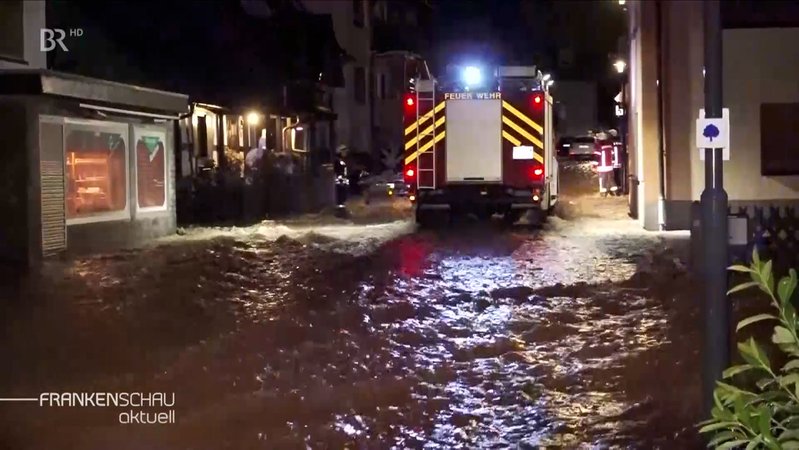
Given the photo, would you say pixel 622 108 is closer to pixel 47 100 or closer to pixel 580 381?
pixel 47 100

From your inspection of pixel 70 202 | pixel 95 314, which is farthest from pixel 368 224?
pixel 95 314

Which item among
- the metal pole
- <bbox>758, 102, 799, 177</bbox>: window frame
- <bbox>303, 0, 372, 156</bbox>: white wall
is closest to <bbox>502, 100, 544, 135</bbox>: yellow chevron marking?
<bbox>758, 102, 799, 177</bbox>: window frame

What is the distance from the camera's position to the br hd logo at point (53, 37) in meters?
18.0

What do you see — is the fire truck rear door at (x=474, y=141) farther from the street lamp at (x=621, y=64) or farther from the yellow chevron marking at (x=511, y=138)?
the street lamp at (x=621, y=64)

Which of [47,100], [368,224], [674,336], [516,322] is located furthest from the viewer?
[368,224]

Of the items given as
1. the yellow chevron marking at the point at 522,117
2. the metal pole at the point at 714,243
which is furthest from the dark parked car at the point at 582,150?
the metal pole at the point at 714,243

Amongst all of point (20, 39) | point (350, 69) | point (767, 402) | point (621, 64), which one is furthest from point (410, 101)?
point (350, 69)

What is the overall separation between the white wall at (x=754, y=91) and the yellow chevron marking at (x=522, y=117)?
10.3 feet

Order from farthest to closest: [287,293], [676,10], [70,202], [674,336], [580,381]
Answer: [676,10]
[70,202]
[287,293]
[674,336]
[580,381]

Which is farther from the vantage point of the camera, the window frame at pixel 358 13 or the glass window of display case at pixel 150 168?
the window frame at pixel 358 13

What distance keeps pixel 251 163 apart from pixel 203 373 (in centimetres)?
1870

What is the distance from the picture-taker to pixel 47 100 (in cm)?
1562

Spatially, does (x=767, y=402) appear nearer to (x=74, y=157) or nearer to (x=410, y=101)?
(x=74, y=157)

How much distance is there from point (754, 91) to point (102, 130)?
1095 centimetres
